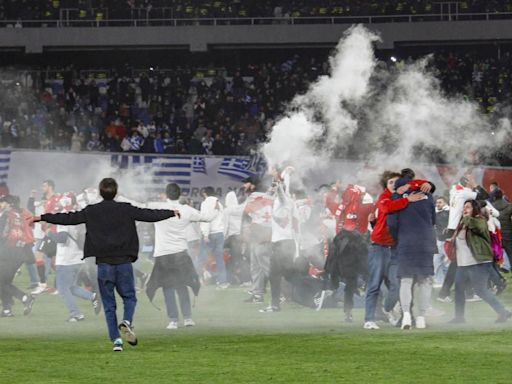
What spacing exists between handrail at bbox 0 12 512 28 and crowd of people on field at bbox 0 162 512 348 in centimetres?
2340

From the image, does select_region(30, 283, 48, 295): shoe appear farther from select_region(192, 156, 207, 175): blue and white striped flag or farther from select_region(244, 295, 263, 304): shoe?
select_region(192, 156, 207, 175): blue and white striped flag

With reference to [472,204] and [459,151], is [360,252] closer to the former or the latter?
[472,204]

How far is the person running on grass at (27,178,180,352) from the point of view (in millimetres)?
14398

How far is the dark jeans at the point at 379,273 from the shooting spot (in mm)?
16750

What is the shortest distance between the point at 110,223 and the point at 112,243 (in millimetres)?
237

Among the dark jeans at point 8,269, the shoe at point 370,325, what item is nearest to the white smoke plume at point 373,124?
the dark jeans at point 8,269

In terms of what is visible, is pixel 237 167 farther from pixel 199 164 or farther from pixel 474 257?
pixel 474 257

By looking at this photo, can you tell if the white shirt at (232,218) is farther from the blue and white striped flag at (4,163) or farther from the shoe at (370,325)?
the blue and white striped flag at (4,163)

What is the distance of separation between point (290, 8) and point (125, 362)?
37.9m

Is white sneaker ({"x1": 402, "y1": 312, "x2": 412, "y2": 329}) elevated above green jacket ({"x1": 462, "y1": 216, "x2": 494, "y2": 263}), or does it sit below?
below

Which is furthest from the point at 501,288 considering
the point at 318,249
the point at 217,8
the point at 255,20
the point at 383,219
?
the point at 217,8

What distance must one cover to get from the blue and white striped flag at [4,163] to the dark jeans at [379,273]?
22857mm

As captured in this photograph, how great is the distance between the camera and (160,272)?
689 inches

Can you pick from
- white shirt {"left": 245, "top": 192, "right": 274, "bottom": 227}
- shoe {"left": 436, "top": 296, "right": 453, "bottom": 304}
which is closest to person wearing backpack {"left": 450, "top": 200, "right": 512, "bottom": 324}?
shoe {"left": 436, "top": 296, "right": 453, "bottom": 304}
